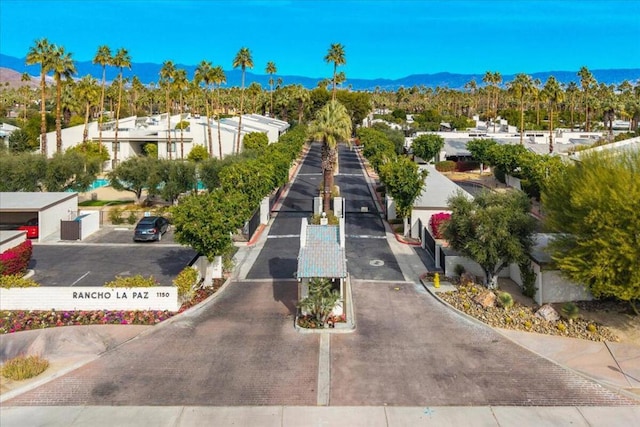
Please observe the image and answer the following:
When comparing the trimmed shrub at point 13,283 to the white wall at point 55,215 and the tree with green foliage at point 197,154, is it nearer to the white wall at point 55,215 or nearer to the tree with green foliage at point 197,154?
the white wall at point 55,215

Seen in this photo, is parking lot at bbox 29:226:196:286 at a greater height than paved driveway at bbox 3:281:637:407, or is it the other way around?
parking lot at bbox 29:226:196:286

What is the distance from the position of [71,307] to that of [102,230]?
17.0 m

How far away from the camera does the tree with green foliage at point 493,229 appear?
23031 millimetres

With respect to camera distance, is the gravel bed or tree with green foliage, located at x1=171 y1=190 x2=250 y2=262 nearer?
the gravel bed

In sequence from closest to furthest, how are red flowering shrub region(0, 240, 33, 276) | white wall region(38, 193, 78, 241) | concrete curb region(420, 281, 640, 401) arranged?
concrete curb region(420, 281, 640, 401) < red flowering shrub region(0, 240, 33, 276) < white wall region(38, 193, 78, 241)

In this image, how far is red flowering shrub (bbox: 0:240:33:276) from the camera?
2500 centimetres

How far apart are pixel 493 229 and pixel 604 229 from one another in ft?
15.4

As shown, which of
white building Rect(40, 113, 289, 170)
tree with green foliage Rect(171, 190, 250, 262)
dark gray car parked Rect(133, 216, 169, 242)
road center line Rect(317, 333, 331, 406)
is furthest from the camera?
white building Rect(40, 113, 289, 170)

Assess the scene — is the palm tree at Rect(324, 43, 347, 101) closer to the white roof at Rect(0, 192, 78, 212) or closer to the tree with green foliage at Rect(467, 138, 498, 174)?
the tree with green foliage at Rect(467, 138, 498, 174)

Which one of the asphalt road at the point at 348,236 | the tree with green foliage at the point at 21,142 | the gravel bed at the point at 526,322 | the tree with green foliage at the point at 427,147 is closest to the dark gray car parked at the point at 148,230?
the asphalt road at the point at 348,236

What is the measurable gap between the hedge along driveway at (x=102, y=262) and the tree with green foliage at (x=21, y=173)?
10490 mm

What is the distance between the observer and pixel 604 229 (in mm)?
19172

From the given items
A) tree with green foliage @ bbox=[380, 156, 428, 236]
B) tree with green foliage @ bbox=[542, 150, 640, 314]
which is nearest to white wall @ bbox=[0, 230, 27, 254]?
tree with green foliage @ bbox=[380, 156, 428, 236]

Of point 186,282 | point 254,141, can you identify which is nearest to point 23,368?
point 186,282
